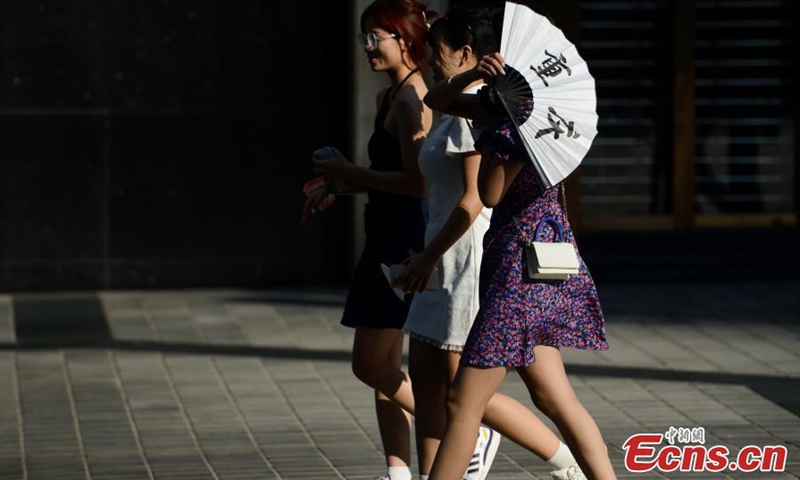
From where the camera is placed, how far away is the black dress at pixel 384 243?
19.2 ft

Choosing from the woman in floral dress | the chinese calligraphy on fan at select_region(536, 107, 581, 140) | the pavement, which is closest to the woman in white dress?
the woman in floral dress

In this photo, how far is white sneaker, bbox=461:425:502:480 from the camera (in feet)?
18.4

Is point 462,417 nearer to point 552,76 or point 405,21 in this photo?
point 552,76

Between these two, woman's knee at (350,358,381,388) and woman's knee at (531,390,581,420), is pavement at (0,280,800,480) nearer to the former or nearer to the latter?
woman's knee at (350,358,381,388)

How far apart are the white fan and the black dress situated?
3.45 ft

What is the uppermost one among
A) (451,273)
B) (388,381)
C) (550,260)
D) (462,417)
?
(550,260)

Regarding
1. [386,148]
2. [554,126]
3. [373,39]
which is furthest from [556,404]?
[373,39]

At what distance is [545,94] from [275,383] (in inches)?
155

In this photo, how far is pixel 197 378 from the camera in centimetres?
854

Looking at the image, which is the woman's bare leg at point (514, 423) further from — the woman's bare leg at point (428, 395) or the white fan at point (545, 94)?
the white fan at point (545, 94)

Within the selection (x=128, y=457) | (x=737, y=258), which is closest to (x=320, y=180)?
(x=128, y=457)

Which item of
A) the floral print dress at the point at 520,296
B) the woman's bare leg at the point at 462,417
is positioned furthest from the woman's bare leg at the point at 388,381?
the floral print dress at the point at 520,296

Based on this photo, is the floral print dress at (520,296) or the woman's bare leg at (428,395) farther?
the woman's bare leg at (428,395)

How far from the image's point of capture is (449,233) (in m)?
5.15
